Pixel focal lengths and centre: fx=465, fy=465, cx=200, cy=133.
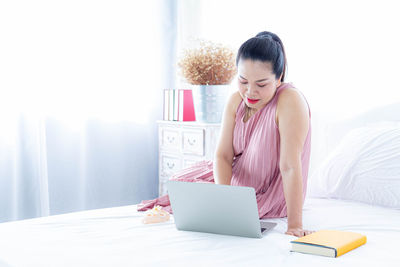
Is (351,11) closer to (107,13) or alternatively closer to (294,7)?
(294,7)

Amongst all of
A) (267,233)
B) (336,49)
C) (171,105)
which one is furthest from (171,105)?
(267,233)

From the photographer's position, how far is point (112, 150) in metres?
3.28

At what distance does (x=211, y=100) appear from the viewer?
2.80 m

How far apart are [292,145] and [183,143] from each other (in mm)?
1424

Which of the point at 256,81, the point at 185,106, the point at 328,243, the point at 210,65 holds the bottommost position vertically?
the point at 328,243

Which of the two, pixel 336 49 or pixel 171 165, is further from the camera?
pixel 171 165

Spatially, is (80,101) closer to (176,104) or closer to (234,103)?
(176,104)

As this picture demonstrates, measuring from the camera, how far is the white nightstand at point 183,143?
9.11 feet

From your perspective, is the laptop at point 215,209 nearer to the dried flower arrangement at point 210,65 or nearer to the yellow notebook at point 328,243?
the yellow notebook at point 328,243

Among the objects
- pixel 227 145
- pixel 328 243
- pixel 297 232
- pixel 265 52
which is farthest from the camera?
pixel 227 145

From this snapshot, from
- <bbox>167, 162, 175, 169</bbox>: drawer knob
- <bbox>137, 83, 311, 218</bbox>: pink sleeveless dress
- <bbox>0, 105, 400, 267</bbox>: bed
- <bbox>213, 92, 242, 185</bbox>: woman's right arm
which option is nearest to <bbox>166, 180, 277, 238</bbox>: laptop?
<bbox>0, 105, 400, 267</bbox>: bed

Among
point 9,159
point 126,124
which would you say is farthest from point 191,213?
point 126,124

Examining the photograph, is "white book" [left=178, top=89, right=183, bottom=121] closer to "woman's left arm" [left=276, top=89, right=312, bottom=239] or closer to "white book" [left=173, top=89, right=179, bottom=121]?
"white book" [left=173, top=89, right=179, bottom=121]

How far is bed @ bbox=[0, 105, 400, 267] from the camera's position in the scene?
118cm
